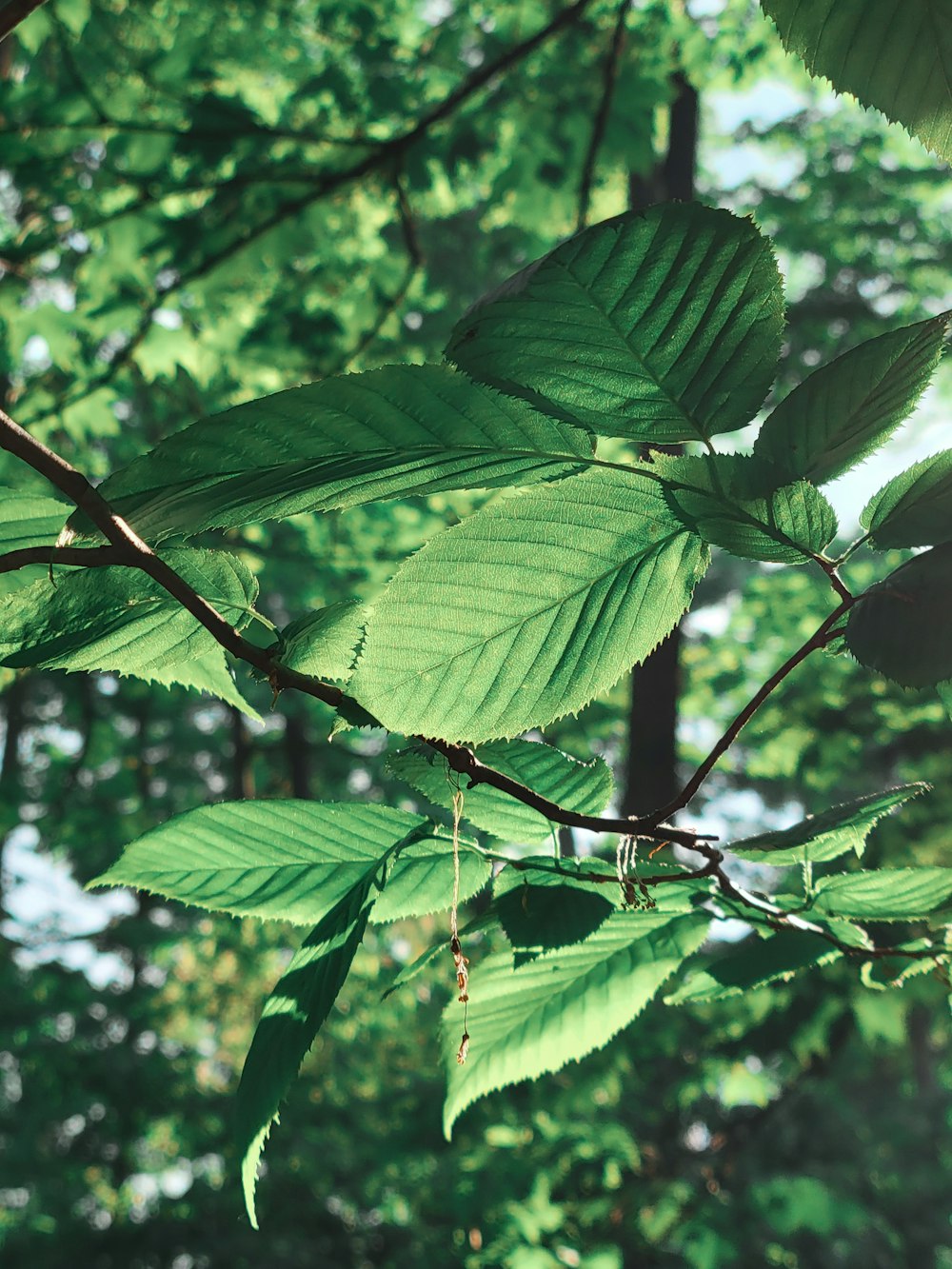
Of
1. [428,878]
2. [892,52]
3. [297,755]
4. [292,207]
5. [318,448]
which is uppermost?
[292,207]

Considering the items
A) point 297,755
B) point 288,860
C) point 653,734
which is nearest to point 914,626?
point 288,860

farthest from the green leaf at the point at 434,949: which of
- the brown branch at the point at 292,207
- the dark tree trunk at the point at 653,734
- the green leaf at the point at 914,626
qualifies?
the dark tree trunk at the point at 653,734

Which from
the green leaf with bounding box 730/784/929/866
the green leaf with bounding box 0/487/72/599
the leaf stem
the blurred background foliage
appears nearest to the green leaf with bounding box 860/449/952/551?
the leaf stem

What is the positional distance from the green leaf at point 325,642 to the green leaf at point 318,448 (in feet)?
0.33

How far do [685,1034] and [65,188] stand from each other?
4310 millimetres

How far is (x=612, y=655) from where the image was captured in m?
0.43

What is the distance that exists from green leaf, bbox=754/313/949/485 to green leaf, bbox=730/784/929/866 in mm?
173

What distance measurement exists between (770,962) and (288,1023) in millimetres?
292

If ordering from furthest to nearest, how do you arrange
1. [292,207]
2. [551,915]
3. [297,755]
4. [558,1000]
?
[297,755]
[292,207]
[558,1000]
[551,915]

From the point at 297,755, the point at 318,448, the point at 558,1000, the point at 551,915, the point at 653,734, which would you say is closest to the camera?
the point at 318,448

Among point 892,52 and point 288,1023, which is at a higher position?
point 892,52

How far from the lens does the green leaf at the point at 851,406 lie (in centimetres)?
38

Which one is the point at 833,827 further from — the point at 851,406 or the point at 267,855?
the point at 267,855

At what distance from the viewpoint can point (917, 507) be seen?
1.38 ft
